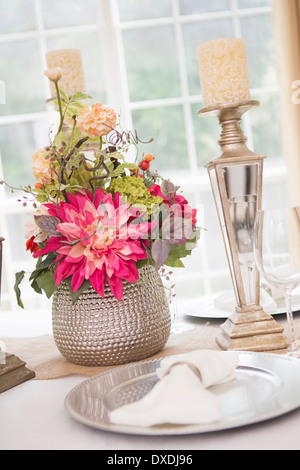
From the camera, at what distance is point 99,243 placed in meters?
0.83

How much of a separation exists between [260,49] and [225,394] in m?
3.16

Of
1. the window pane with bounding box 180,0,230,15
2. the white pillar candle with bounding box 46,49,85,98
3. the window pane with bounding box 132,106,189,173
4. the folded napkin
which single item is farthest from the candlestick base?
the window pane with bounding box 180,0,230,15

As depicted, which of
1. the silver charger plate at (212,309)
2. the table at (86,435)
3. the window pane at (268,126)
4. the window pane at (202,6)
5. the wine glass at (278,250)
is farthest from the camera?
the window pane at (268,126)

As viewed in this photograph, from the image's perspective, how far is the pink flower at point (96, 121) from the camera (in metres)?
0.90

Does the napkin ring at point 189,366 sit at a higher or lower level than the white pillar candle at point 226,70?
lower

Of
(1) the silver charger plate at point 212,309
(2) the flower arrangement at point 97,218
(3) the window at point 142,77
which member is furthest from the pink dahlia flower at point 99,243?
(3) the window at point 142,77

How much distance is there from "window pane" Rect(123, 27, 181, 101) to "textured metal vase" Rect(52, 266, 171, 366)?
Result: 2.72 m

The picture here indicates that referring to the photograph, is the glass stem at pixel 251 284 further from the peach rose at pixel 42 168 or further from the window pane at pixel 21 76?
the window pane at pixel 21 76

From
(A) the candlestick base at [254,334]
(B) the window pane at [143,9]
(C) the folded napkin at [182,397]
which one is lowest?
(A) the candlestick base at [254,334]

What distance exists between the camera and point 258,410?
0.60 meters

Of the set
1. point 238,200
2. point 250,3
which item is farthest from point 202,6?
point 238,200

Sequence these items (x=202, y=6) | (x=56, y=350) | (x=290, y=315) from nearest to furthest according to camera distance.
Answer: (x=290, y=315) < (x=56, y=350) < (x=202, y=6)

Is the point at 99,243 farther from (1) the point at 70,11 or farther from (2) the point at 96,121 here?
(1) the point at 70,11

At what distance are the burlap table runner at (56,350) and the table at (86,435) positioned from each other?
9 centimetres
